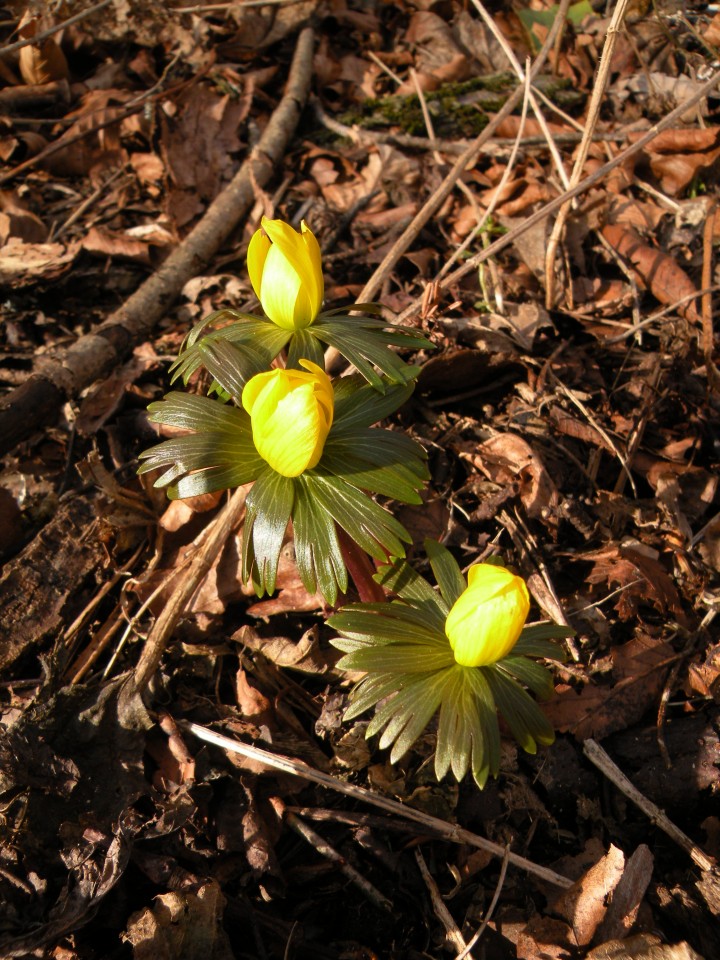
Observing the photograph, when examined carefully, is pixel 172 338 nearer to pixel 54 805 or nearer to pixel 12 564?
pixel 12 564

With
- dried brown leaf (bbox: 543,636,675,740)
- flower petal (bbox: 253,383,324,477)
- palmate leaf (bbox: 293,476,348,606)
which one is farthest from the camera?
dried brown leaf (bbox: 543,636,675,740)

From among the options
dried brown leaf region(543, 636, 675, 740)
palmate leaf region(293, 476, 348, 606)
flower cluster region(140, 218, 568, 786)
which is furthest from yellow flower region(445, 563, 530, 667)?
dried brown leaf region(543, 636, 675, 740)

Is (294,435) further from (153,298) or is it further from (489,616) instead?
(153,298)

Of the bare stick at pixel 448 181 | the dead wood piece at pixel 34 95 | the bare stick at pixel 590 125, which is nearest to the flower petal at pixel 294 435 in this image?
the bare stick at pixel 448 181

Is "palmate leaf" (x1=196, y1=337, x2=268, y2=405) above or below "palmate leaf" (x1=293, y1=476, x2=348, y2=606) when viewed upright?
above

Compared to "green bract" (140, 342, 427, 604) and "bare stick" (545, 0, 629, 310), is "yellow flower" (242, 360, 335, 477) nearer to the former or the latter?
"green bract" (140, 342, 427, 604)

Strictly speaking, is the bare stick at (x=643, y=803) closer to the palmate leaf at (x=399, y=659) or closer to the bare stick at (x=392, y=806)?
the bare stick at (x=392, y=806)

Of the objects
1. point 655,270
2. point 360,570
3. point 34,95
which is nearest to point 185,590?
point 360,570
